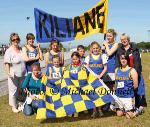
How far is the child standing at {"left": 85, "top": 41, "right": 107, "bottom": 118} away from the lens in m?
8.53

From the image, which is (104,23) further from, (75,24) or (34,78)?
(34,78)

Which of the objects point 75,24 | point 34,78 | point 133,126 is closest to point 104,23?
point 75,24

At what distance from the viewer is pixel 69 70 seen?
855 centimetres

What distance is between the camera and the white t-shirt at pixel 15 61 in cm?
917

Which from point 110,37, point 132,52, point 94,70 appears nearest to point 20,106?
point 94,70

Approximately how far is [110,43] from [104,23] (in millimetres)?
996

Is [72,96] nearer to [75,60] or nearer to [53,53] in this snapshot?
[75,60]

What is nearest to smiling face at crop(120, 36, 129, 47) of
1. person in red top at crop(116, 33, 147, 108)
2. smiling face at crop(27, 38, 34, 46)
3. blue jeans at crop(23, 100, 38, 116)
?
person in red top at crop(116, 33, 147, 108)

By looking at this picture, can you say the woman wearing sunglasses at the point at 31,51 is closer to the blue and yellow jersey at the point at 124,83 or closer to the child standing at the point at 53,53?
the child standing at the point at 53,53

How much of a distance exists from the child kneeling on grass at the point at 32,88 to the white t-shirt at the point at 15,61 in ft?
1.20

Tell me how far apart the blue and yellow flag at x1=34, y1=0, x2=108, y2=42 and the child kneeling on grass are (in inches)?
44.9

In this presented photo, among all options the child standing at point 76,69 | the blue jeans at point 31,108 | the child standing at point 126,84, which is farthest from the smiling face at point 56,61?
the child standing at point 126,84

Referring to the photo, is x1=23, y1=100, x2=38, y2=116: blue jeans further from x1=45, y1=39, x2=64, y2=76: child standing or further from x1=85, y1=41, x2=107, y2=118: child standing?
x1=85, y1=41, x2=107, y2=118: child standing

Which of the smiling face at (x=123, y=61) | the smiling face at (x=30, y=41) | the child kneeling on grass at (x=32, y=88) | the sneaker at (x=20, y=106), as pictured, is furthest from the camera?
the sneaker at (x=20, y=106)
